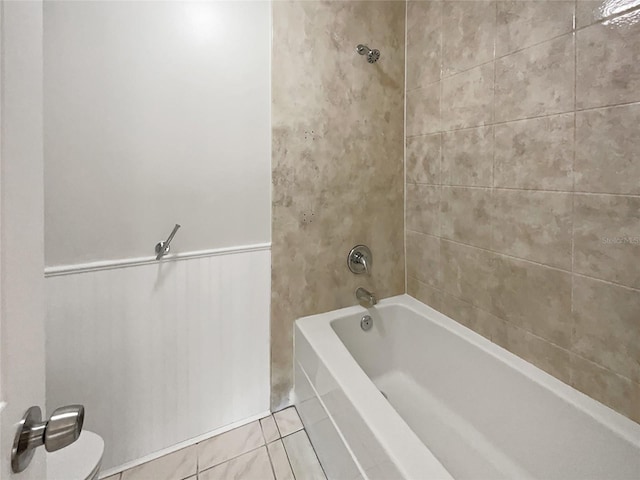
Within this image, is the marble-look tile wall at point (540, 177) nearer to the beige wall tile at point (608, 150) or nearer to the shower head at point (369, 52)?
the beige wall tile at point (608, 150)

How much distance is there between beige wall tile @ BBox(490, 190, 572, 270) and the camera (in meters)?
1.11

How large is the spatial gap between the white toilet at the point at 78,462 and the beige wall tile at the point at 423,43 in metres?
2.17

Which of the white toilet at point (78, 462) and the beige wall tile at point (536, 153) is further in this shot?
the beige wall tile at point (536, 153)

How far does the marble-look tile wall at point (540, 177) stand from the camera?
0.96 meters

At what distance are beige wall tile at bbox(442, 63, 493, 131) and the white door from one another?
58.5 inches

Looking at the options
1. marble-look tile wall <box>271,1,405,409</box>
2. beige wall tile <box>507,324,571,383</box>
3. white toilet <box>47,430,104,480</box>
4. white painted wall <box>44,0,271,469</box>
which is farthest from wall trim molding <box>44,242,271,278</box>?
beige wall tile <box>507,324,571,383</box>

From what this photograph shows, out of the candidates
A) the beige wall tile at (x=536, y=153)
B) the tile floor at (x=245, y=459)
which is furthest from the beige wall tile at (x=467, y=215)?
the tile floor at (x=245, y=459)

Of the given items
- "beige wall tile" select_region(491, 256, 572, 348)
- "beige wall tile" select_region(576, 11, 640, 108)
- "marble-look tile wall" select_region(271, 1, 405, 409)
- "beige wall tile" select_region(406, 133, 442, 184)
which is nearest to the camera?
"beige wall tile" select_region(576, 11, 640, 108)

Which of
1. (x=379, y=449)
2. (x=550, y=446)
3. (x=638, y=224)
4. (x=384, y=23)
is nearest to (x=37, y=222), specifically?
(x=379, y=449)

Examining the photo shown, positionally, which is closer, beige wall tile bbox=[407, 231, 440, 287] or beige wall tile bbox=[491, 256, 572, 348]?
beige wall tile bbox=[491, 256, 572, 348]

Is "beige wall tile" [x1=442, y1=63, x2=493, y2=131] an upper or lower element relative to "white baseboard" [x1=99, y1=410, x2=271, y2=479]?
upper

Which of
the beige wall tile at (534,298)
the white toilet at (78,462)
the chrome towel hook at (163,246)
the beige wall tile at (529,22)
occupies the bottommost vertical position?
the white toilet at (78,462)

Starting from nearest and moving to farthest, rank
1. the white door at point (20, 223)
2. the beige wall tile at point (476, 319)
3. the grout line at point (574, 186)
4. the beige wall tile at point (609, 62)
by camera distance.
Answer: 1. the white door at point (20, 223)
2. the beige wall tile at point (609, 62)
3. the grout line at point (574, 186)
4. the beige wall tile at point (476, 319)

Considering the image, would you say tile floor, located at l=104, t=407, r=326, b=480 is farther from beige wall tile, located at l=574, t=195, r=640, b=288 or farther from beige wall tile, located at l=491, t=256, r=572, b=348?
beige wall tile, located at l=574, t=195, r=640, b=288
